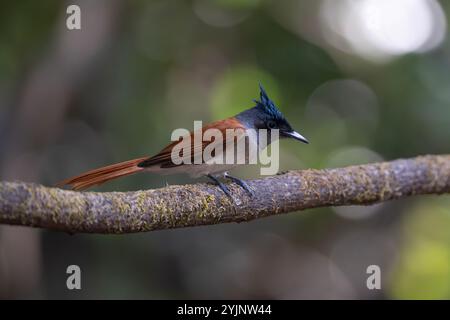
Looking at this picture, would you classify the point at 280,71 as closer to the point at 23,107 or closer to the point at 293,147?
the point at 293,147

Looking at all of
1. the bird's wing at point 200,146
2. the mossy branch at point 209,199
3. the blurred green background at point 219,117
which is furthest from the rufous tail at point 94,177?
the blurred green background at point 219,117

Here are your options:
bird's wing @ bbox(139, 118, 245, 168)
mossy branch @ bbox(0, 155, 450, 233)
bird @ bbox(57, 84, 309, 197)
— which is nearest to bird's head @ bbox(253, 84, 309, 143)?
bird @ bbox(57, 84, 309, 197)

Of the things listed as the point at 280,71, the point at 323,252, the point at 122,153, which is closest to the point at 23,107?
the point at 122,153

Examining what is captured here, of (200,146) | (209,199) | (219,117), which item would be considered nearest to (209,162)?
(200,146)

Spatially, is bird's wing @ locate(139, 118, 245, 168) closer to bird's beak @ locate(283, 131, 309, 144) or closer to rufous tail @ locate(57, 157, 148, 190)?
rufous tail @ locate(57, 157, 148, 190)

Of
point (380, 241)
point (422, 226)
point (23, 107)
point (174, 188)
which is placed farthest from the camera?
point (380, 241)

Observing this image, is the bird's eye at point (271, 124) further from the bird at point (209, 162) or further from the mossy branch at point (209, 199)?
the mossy branch at point (209, 199)
